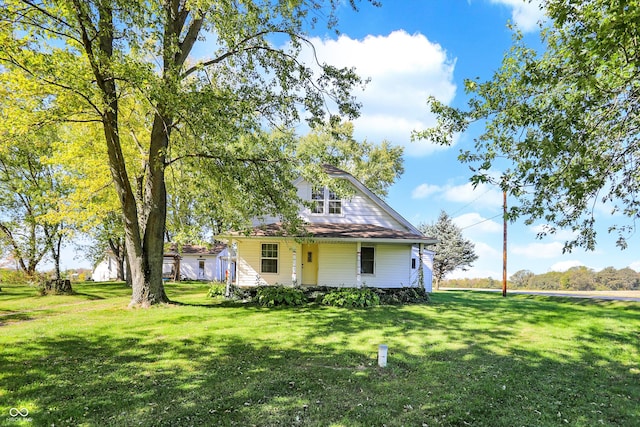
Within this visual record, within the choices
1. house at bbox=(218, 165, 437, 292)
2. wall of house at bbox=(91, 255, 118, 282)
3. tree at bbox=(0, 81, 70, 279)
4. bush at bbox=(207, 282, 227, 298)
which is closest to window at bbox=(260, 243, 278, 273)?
house at bbox=(218, 165, 437, 292)

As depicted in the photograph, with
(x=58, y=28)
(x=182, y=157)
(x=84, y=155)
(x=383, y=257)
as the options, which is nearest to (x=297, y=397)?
(x=182, y=157)

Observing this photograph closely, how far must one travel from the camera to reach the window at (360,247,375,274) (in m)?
16.9

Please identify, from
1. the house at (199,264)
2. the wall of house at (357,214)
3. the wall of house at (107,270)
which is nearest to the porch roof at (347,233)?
the wall of house at (357,214)

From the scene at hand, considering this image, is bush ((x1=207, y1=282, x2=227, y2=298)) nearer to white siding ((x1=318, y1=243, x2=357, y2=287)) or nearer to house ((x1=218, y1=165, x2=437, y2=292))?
house ((x1=218, y1=165, x2=437, y2=292))

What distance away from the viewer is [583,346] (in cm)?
806

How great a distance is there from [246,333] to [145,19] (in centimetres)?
880

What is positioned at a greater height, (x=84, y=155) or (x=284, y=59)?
(x=284, y=59)

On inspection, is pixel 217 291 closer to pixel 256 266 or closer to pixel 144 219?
pixel 256 266

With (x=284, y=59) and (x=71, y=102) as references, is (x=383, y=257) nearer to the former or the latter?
(x=284, y=59)

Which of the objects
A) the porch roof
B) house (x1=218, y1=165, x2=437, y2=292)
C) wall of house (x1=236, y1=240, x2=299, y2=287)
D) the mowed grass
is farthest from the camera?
wall of house (x1=236, y1=240, x2=299, y2=287)

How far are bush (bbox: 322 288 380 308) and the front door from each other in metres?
2.89

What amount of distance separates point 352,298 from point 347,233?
3.07 meters

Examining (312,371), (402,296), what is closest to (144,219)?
(312,371)

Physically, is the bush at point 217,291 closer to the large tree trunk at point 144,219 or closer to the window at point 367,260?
the large tree trunk at point 144,219
